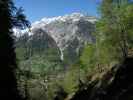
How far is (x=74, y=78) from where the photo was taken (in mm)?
80250

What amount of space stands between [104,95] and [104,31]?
24183mm

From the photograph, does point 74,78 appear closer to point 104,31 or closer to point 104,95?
point 104,31

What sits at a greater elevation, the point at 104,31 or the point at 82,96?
the point at 104,31

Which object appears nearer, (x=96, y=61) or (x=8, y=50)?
(x=8, y=50)

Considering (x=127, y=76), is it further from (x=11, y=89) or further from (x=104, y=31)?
(x=104, y=31)

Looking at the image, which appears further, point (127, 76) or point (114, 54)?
point (114, 54)

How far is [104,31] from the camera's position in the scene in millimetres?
55500

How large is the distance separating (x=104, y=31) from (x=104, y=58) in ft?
31.7

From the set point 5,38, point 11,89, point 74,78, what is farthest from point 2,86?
point 74,78

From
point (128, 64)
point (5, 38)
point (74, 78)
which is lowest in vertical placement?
point (74, 78)

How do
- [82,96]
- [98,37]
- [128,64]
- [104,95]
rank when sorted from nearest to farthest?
1. [104,95]
2. [128,64]
3. [82,96]
4. [98,37]

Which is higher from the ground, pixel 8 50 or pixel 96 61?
pixel 8 50

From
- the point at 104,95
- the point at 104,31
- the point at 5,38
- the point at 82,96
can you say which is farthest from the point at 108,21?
the point at 5,38

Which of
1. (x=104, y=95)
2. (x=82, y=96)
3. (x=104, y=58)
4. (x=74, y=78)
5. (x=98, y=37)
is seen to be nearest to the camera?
(x=104, y=95)
